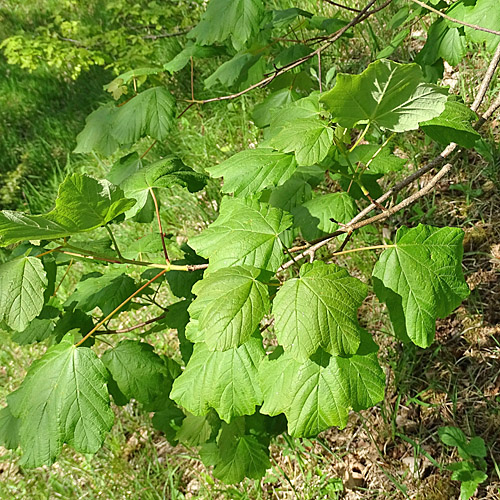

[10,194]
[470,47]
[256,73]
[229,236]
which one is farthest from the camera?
[10,194]

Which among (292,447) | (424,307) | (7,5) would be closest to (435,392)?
(292,447)

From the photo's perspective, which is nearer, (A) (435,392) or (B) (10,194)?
(A) (435,392)

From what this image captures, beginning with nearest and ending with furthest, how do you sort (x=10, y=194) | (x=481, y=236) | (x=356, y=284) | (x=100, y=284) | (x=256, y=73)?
(x=356, y=284) < (x=100, y=284) < (x=256, y=73) < (x=481, y=236) < (x=10, y=194)

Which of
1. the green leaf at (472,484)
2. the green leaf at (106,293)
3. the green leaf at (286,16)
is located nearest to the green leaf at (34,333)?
the green leaf at (106,293)

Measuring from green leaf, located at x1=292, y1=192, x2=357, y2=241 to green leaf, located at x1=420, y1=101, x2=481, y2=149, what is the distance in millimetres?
301

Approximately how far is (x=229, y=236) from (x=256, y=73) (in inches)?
45.0

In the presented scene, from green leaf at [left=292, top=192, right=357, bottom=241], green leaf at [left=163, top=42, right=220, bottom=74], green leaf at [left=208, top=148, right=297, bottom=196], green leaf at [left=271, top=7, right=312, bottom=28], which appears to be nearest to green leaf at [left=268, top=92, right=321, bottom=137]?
green leaf at [left=208, top=148, right=297, bottom=196]

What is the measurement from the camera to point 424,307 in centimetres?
95

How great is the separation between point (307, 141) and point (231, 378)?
51 centimetres

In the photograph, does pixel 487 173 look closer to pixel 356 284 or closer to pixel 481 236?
pixel 481 236

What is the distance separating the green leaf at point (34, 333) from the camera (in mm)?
1538

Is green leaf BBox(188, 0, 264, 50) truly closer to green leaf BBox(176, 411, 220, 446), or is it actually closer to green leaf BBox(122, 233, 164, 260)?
green leaf BBox(122, 233, 164, 260)

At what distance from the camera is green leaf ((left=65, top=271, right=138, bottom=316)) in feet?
4.29

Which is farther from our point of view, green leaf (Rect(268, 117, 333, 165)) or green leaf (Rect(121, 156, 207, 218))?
green leaf (Rect(121, 156, 207, 218))
